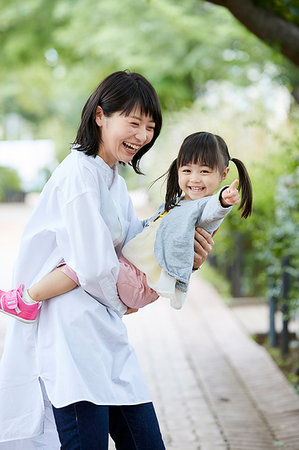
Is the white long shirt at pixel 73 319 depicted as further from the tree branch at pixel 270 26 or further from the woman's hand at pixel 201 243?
the tree branch at pixel 270 26

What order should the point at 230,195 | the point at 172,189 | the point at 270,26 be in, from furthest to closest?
the point at 270,26, the point at 172,189, the point at 230,195

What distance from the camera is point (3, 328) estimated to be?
7.62 m

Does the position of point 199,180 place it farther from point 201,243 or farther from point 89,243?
point 89,243

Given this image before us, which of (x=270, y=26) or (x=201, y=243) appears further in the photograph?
(x=270, y=26)

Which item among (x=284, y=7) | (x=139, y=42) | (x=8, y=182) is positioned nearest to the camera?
(x=284, y=7)

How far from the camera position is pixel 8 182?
98.1 ft

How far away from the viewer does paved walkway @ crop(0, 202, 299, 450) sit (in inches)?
162

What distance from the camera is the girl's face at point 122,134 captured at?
7.68 ft

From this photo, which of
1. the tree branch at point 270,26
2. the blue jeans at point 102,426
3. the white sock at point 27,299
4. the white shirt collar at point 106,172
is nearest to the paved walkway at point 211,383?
the blue jeans at point 102,426

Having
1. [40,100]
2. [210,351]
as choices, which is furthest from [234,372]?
[40,100]

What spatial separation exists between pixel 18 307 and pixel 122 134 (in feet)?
2.28

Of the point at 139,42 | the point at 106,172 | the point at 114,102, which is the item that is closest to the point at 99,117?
the point at 114,102

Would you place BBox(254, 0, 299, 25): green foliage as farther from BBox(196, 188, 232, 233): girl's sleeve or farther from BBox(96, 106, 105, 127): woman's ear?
BBox(196, 188, 232, 233): girl's sleeve

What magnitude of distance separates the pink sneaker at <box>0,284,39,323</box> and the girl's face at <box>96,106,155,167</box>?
1.86ft
